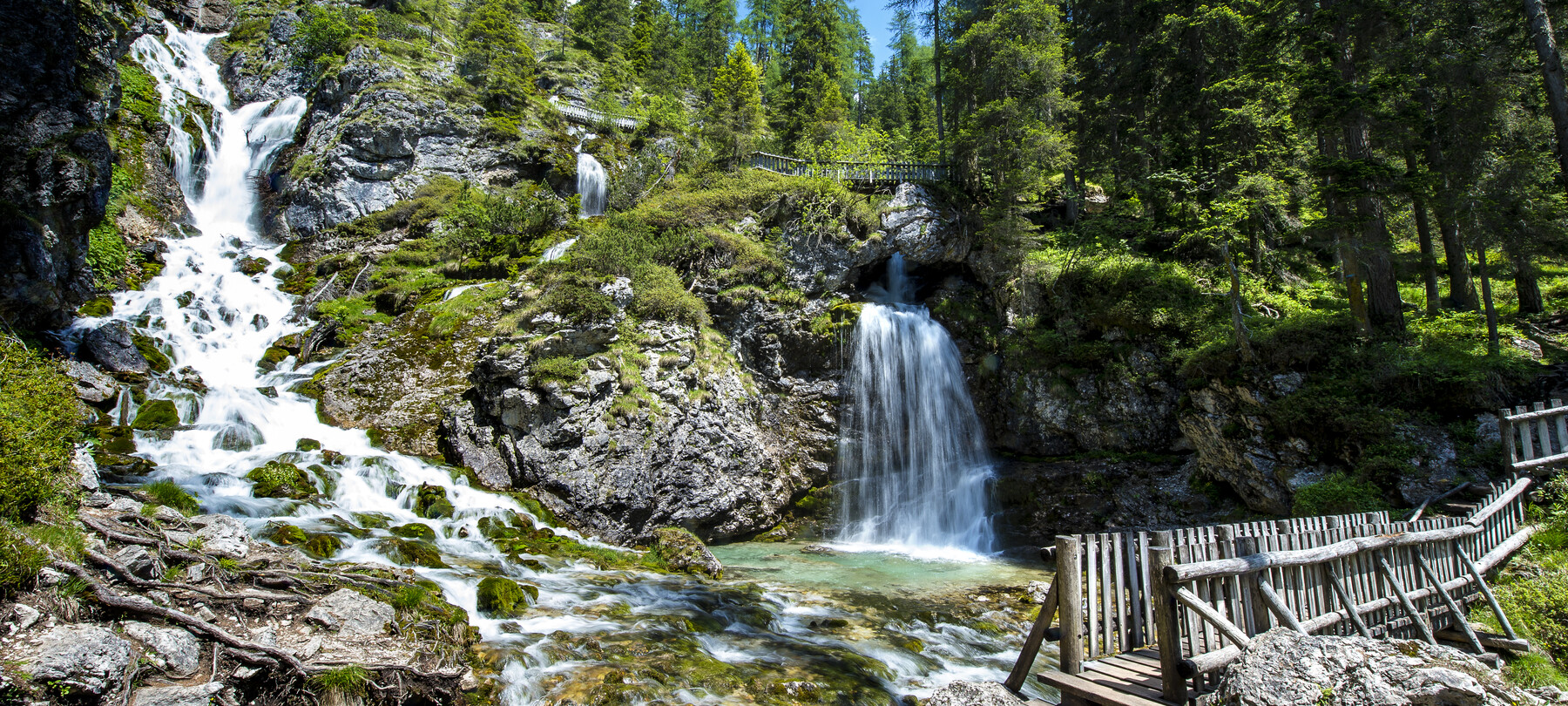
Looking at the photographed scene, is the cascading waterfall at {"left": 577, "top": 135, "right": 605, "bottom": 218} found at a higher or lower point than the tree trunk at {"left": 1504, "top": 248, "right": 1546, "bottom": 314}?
higher

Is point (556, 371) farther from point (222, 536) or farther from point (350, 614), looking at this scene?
point (350, 614)

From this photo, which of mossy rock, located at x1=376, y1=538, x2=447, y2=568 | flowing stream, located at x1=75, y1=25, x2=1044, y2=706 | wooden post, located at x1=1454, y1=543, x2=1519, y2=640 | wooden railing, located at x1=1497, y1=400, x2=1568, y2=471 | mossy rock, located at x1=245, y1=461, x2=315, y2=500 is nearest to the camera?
wooden post, located at x1=1454, y1=543, x2=1519, y2=640

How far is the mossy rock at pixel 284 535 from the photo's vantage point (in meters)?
8.08

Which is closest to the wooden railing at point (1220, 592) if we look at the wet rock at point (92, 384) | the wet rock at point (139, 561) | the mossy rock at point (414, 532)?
the wet rock at point (139, 561)

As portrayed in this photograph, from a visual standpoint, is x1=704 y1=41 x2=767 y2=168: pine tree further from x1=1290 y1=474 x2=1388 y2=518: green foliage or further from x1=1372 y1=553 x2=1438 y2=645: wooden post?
x1=1372 y1=553 x2=1438 y2=645: wooden post

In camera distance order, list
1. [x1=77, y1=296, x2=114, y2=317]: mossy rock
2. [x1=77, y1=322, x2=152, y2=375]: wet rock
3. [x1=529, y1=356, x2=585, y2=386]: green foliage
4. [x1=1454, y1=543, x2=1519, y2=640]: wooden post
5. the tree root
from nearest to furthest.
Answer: the tree root → [x1=1454, y1=543, x2=1519, y2=640]: wooden post → [x1=77, y1=322, x2=152, y2=375]: wet rock → [x1=529, y1=356, x2=585, y2=386]: green foliage → [x1=77, y1=296, x2=114, y2=317]: mossy rock

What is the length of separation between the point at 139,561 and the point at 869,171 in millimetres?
18826

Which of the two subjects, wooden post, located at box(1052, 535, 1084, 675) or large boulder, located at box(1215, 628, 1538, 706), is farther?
wooden post, located at box(1052, 535, 1084, 675)

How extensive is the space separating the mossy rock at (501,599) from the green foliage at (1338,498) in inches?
473

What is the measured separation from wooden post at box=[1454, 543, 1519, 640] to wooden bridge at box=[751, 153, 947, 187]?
15.5m

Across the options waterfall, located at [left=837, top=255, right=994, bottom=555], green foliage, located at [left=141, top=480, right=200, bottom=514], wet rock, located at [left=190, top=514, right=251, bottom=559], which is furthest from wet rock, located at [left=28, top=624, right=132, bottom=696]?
waterfall, located at [left=837, top=255, right=994, bottom=555]

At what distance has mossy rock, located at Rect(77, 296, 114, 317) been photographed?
14242 mm

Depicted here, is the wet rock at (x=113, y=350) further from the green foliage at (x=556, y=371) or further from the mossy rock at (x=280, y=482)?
the green foliage at (x=556, y=371)

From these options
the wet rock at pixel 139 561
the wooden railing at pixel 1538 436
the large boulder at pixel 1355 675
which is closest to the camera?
the large boulder at pixel 1355 675
